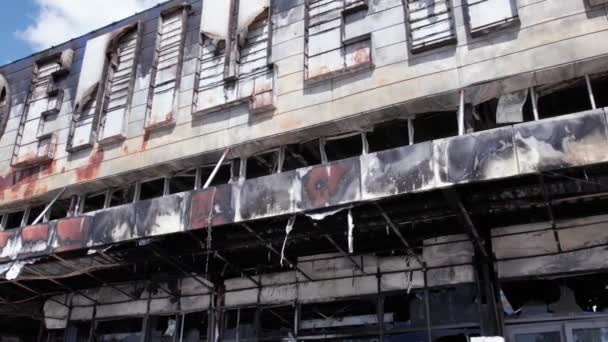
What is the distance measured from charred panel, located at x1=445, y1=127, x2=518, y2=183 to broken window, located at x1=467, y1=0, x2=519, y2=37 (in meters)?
2.90

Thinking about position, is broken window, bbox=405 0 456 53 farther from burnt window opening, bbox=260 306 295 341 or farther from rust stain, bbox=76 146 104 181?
rust stain, bbox=76 146 104 181

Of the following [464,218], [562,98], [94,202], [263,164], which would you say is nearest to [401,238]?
[464,218]

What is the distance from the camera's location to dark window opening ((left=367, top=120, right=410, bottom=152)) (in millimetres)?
12617

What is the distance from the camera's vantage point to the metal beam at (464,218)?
9714 millimetres

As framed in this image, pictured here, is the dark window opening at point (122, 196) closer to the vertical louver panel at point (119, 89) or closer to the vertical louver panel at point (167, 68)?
the vertical louver panel at point (119, 89)

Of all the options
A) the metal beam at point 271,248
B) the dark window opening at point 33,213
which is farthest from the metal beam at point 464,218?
the dark window opening at point 33,213

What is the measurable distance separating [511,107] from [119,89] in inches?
431

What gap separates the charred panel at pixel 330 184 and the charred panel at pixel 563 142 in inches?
112

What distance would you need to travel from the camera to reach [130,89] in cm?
1608

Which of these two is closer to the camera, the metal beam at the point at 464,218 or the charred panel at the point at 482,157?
the charred panel at the point at 482,157

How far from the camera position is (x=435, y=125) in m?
13.0

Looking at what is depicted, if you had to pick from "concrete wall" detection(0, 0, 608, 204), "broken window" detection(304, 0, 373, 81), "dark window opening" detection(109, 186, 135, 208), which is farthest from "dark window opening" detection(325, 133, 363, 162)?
"dark window opening" detection(109, 186, 135, 208)

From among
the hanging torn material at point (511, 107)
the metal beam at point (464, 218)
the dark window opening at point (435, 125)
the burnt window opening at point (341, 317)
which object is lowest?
the burnt window opening at point (341, 317)

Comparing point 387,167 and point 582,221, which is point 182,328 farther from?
point 582,221
